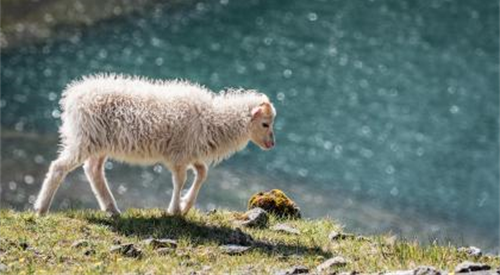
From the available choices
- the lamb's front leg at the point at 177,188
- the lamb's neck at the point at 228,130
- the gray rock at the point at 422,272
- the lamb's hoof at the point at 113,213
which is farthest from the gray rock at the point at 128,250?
the gray rock at the point at 422,272

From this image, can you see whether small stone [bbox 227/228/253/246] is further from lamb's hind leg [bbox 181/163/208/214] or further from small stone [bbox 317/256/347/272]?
small stone [bbox 317/256/347/272]

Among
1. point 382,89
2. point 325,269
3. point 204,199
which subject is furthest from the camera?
point 382,89

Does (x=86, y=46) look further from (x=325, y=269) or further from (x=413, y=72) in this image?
(x=325, y=269)

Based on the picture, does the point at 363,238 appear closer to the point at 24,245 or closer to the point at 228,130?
the point at 228,130

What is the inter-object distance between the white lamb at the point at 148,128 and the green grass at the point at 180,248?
58 centimetres

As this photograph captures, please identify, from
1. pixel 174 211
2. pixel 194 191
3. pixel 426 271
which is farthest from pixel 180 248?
pixel 426 271

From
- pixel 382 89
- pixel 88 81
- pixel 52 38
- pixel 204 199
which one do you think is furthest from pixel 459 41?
pixel 88 81

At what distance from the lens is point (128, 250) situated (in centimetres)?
1195

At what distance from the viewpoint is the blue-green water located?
91.2 ft

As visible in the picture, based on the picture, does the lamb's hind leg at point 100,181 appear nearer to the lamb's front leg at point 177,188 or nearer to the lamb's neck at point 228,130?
the lamb's front leg at point 177,188

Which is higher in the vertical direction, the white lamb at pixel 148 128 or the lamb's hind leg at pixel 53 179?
the white lamb at pixel 148 128

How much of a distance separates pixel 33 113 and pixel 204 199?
9911 mm

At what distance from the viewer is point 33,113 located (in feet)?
109

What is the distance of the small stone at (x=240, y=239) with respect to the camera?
13102 millimetres
